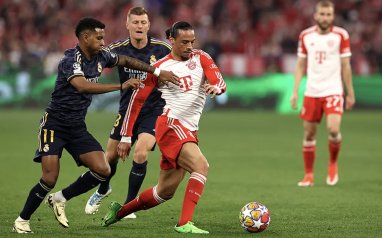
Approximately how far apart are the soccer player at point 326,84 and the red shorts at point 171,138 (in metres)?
4.07

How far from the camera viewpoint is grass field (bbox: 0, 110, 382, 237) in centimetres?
873

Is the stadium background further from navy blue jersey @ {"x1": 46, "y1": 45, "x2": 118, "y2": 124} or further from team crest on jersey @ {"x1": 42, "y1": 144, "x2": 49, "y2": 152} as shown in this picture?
navy blue jersey @ {"x1": 46, "y1": 45, "x2": 118, "y2": 124}

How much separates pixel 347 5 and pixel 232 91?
6.20 meters

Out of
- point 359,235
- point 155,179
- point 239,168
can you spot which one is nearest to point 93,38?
point 359,235

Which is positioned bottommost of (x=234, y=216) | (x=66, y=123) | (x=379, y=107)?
(x=379, y=107)

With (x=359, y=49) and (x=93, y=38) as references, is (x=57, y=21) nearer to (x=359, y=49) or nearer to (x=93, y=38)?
(x=359, y=49)

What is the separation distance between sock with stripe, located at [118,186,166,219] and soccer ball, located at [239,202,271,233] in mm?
818

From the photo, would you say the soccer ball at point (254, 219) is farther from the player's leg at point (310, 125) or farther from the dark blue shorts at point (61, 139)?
the player's leg at point (310, 125)

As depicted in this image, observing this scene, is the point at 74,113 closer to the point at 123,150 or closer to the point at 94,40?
the point at 123,150

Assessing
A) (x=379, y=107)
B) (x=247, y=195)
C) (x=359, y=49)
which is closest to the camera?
(x=247, y=195)

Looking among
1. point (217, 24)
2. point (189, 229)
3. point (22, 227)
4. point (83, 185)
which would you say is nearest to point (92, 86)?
point (83, 185)

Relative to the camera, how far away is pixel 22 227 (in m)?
8.32

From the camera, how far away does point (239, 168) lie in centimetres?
1415

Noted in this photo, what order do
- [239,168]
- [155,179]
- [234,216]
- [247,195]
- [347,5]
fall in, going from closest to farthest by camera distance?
[234,216], [247,195], [155,179], [239,168], [347,5]
